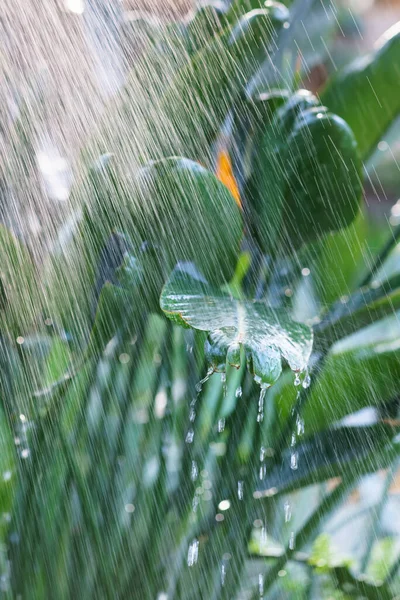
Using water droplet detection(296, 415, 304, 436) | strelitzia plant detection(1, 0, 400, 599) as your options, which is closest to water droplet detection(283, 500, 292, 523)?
strelitzia plant detection(1, 0, 400, 599)

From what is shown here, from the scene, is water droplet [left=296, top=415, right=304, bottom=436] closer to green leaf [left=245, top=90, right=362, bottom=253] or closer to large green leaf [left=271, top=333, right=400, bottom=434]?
large green leaf [left=271, top=333, right=400, bottom=434]

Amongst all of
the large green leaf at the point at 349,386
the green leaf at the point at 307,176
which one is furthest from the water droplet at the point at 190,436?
the green leaf at the point at 307,176

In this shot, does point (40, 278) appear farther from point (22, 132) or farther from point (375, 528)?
point (375, 528)

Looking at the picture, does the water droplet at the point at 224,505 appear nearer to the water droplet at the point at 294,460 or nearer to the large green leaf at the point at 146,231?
the water droplet at the point at 294,460

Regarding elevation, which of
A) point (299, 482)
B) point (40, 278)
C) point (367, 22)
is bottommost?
point (299, 482)

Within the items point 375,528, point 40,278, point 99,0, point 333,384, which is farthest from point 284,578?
point 99,0
